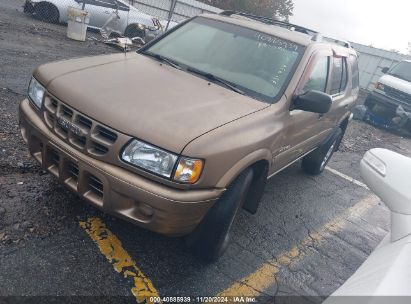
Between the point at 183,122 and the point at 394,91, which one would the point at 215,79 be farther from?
the point at 394,91

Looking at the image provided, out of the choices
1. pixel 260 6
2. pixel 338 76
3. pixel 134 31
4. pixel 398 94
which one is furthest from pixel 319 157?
pixel 260 6

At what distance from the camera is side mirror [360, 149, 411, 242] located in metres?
2.05

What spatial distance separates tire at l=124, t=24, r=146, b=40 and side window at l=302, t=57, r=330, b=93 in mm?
8946

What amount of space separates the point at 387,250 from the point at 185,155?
49.5 inches

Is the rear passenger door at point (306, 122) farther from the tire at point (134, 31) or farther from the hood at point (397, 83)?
the tire at point (134, 31)

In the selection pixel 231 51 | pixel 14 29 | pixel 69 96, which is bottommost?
pixel 14 29

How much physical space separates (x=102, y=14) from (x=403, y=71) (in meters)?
9.91

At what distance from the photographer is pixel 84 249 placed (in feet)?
9.02

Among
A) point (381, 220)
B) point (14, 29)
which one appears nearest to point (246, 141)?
point (381, 220)

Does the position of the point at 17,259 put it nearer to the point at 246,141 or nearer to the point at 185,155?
the point at 185,155

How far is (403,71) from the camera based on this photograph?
11.8 metres

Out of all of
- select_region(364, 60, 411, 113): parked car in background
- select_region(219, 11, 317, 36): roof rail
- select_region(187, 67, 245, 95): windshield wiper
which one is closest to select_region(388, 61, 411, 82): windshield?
select_region(364, 60, 411, 113): parked car in background

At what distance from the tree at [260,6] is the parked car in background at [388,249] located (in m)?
28.0

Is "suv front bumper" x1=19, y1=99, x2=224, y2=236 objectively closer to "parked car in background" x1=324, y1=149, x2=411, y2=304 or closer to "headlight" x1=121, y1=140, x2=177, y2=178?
"headlight" x1=121, y1=140, x2=177, y2=178
